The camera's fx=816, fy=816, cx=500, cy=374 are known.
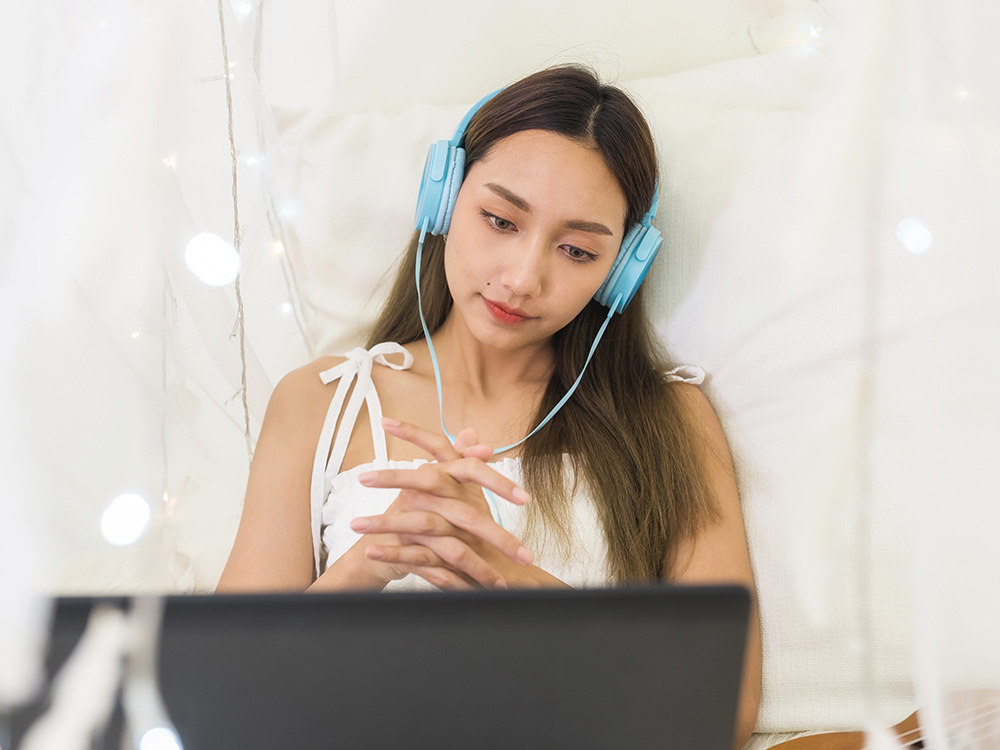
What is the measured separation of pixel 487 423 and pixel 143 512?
0.56m

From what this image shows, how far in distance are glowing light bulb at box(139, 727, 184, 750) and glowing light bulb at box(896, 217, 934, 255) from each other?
516 mm

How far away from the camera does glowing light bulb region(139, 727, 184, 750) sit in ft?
1.31

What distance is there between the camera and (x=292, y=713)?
40 cm

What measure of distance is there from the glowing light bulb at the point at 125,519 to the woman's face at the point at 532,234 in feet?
1.66

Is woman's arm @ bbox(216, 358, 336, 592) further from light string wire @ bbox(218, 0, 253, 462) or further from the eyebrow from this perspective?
the eyebrow

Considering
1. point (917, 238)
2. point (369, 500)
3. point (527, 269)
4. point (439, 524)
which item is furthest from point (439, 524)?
point (917, 238)

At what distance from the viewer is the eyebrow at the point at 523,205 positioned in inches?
42.1

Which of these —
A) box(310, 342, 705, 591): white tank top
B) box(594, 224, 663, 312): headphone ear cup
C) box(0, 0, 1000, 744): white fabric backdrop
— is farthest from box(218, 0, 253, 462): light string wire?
box(594, 224, 663, 312): headphone ear cup

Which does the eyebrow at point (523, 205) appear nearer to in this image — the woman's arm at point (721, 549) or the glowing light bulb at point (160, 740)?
the woman's arm at point (721, 549)

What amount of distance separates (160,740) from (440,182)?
868 millimetres

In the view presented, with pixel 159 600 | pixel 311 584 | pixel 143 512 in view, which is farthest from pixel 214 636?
pixel 311 584

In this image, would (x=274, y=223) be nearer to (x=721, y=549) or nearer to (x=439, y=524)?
(x=439, y=524)

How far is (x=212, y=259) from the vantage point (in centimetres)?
122

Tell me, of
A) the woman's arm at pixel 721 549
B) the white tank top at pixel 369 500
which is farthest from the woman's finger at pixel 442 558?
the woman's arm at pixel 721 549
